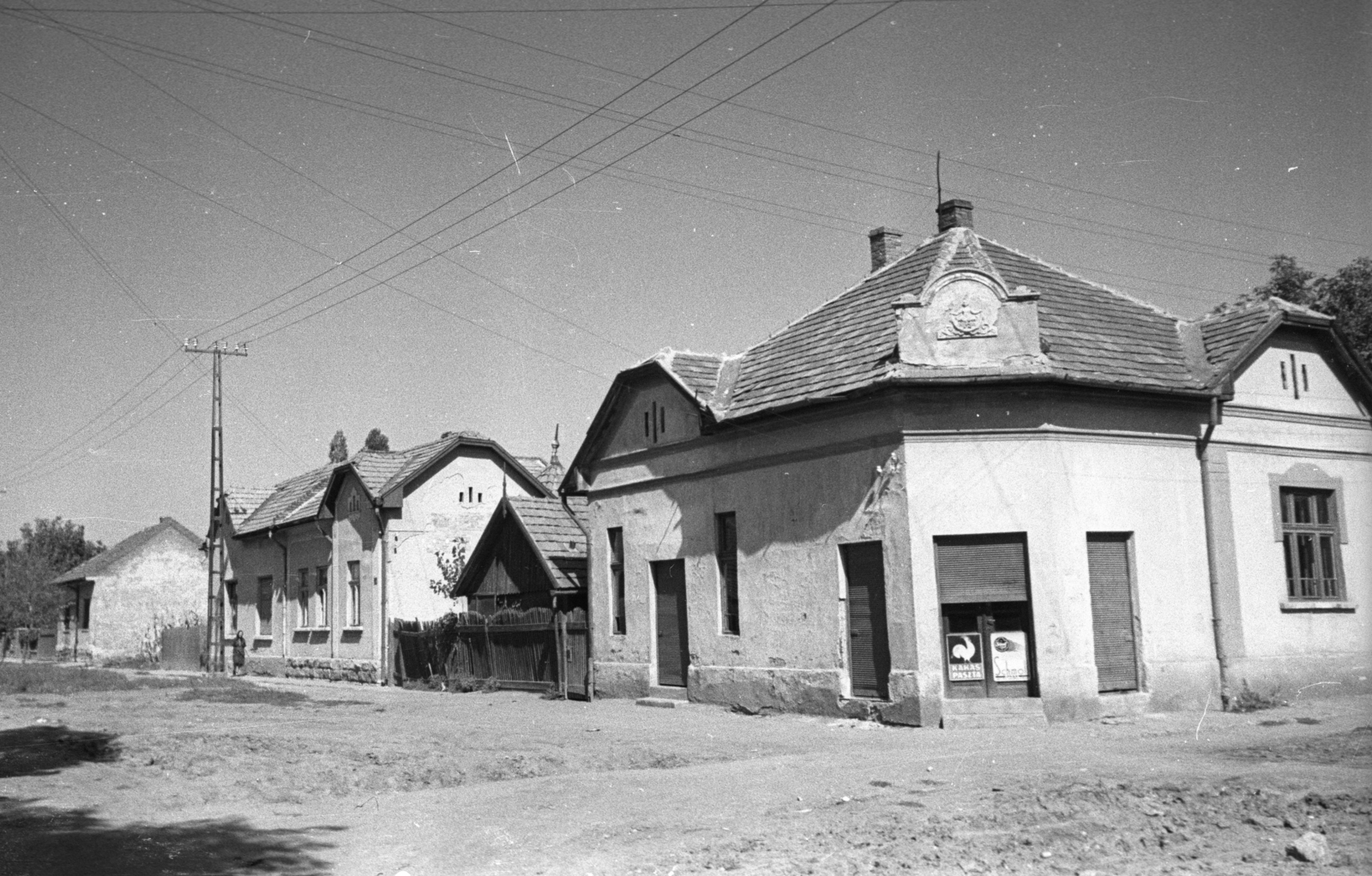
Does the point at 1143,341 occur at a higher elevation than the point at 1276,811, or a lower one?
higher

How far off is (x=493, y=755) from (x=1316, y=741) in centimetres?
921

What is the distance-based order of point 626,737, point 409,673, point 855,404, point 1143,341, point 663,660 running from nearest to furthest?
point 626,737
point 855,404
point 1143,341
point 663,660
point 409,673

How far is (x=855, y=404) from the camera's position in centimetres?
1725

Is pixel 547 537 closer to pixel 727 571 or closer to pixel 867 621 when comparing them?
pixel 727 571

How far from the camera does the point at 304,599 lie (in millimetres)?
35750

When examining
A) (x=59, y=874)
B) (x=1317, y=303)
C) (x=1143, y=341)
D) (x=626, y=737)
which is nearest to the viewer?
(x=59, y=874)

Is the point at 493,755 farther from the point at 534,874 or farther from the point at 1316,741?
the point at 1316,741

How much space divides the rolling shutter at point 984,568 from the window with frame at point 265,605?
90.5ft

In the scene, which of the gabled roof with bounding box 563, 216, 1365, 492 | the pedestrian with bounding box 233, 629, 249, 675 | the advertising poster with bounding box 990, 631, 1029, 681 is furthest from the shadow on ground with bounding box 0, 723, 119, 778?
the pedestrian with bounding box 233, 629, 249, 675

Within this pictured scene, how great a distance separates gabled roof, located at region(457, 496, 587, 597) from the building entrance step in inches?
424

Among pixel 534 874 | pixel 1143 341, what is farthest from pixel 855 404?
pixel 534 874

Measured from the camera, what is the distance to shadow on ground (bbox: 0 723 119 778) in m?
11.8

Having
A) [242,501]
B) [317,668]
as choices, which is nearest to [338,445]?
[242,501]

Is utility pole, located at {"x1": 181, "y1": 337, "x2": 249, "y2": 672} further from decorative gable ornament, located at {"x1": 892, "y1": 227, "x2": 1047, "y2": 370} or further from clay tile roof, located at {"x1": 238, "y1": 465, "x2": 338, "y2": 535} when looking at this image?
decorative gable ornament, located at {"x1": 892, "y1": 227, "x2": 1047, "y2": 370}
